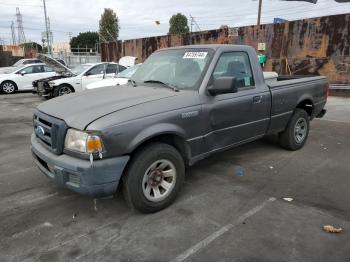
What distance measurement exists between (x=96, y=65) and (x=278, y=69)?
821cm

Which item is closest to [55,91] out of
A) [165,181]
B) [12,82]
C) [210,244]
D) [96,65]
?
[96,65]

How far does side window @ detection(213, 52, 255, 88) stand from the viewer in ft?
14.0

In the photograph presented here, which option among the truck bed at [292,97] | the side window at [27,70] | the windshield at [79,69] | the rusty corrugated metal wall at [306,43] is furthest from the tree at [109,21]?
the truck bed at [292,97]

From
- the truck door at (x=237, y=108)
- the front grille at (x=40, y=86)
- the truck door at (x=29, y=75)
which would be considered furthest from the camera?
the truck door at (x=29, y=75)

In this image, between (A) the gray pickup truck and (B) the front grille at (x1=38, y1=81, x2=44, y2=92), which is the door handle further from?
(B) the front grille at (x1=38, y1=81, x2=44, y2=92)

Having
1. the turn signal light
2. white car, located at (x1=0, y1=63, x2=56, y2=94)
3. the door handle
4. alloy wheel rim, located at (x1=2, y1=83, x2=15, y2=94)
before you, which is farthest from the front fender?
alloy wheel rim, located at (x1=2, y1=83, x2=15, y2=94)

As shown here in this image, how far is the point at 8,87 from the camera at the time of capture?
52.5ft

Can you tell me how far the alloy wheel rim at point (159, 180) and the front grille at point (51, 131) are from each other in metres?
0.94

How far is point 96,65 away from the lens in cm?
1323

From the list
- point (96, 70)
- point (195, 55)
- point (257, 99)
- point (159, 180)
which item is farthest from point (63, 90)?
point (159, 180)

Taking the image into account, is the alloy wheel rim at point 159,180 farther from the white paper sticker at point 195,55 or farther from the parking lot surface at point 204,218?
the white paper sticker at point 195,55

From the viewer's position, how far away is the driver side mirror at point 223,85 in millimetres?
3785

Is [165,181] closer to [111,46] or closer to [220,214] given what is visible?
[220,214]

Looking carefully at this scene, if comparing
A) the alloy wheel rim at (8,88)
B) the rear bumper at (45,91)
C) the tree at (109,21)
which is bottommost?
the alloy wheel rim at (8,88)
